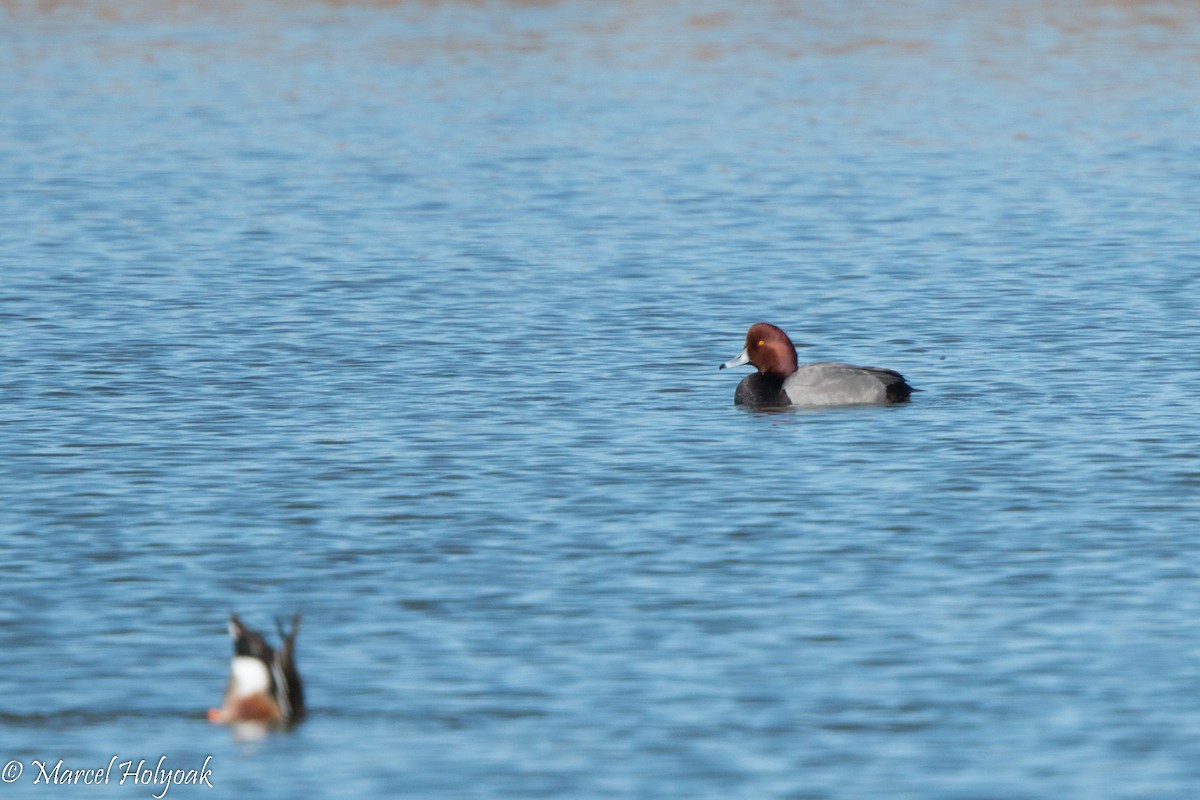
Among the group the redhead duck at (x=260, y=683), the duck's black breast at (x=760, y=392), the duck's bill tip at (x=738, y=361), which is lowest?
the duck's black breast at (x=760, y=392)

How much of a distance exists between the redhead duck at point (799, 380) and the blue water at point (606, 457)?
18cm

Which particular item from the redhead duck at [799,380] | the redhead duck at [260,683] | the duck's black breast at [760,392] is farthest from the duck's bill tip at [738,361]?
the redhead duck at [260,683]

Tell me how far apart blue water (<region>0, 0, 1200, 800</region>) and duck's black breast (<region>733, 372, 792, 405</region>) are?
0.21 metres

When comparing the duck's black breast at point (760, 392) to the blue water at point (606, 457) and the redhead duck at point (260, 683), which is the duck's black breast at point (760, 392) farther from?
the redhead duck at point (260, 683)

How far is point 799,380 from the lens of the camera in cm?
1712

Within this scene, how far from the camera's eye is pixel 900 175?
3133 centimetres

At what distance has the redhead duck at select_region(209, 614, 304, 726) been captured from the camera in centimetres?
975

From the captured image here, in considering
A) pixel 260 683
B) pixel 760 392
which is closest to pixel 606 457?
pixel 760 392

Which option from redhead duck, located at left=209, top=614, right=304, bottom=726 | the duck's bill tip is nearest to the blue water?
redhead duck, located at left=209, top=614, right=304, bottom=726

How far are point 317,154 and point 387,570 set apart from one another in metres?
22.1

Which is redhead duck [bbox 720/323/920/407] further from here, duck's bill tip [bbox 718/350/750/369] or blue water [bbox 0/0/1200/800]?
blue water [bbox 0/0/1200/800]

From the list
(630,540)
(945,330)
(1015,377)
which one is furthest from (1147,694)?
(945,330)

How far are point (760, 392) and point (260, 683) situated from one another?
784cm

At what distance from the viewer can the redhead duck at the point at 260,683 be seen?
32.0 ft
